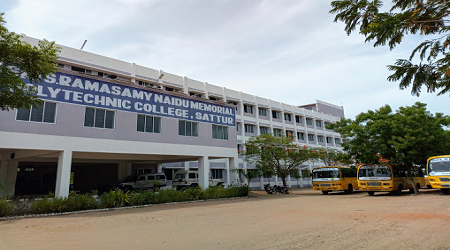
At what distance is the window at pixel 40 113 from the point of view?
1384 cm

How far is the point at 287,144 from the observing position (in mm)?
27859

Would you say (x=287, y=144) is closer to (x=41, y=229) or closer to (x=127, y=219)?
(x=127, y=219)

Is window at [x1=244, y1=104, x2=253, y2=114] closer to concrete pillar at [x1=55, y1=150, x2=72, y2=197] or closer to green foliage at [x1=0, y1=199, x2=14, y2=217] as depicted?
concrete pillar at [x1=55, y1=150, x2=72, y2=197]

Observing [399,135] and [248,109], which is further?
[248,109]

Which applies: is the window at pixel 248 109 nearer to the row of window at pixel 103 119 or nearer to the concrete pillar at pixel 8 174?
the row of window at pixel 103 119

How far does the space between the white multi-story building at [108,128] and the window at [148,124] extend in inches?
2.4

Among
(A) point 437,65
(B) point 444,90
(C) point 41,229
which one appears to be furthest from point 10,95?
(B) point 444,90

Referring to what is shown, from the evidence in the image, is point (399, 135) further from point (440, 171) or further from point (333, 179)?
point (333, 179)

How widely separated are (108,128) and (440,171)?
795 inches

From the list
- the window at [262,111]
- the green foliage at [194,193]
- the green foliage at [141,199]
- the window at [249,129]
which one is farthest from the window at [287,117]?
the green foliage at [141,199]

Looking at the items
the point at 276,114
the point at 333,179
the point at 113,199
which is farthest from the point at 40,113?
the point at 276,114

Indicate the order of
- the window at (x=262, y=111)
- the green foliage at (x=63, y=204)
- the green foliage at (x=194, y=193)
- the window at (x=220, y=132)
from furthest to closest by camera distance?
the window at (x=262, y=111) < the window at (x=220, y=132) < the green foliage at (x=194, y=193) < the green foliage at (x=63, y=204)

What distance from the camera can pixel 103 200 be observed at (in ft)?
48.4

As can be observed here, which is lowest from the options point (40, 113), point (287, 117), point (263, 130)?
point (40, 113)
